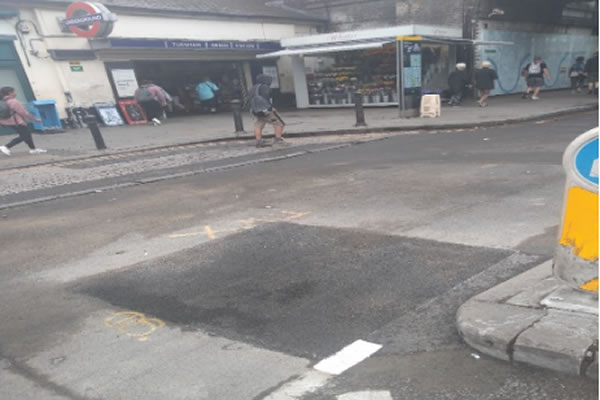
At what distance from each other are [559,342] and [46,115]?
18.1 m

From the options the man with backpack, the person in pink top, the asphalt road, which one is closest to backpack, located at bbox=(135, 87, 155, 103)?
the person in pink top

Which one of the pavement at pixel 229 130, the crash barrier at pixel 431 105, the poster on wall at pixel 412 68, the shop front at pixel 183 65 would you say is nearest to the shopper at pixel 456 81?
the pavement at pixel 229 130

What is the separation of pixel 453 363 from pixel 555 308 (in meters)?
0.76

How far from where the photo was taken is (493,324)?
2701 millimetres

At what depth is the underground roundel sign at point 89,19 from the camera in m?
15.8

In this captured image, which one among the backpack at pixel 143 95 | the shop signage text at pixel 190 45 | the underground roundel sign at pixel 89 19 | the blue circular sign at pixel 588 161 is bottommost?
the blue circular sign at pixel 588 161

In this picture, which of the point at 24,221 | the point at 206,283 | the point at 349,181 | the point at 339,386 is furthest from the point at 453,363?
the point at 24,221

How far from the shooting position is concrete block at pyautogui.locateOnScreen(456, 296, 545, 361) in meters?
2.57

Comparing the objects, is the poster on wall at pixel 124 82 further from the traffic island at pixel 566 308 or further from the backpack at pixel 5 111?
the traffic island at pixel 566 308

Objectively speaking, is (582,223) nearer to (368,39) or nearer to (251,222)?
(251,222)

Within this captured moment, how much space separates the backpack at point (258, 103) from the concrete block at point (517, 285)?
8917mm

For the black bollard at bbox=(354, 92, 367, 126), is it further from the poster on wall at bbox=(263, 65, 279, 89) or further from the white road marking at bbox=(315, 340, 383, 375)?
the poster on wall at bbox=(263, 65, 279, 89)

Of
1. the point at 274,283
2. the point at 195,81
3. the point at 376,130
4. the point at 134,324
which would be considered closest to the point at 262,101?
the point at 376,130

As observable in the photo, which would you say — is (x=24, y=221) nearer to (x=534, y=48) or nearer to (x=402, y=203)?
(x=402, y=203)
